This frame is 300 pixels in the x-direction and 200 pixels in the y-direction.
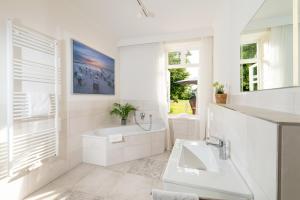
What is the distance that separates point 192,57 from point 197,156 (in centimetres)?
316

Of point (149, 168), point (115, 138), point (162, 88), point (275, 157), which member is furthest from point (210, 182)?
point (162, 88)

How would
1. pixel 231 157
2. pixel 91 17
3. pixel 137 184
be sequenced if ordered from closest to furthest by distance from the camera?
pixel 231 157 → pixel 137 184 → pixel 91 17

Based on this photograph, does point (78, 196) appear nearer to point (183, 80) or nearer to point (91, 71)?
point (91, 71)

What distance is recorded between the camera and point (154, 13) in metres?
3.10

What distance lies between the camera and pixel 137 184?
92.3 inches

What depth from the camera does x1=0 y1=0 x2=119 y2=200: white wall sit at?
1.80m

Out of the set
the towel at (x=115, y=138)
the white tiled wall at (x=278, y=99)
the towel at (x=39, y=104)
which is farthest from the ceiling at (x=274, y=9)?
the towel at (x=115, y=138)

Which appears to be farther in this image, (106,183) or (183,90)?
(183,90)

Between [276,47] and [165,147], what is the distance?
133 inches

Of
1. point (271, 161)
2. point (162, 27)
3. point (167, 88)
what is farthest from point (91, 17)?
point (271, 161)

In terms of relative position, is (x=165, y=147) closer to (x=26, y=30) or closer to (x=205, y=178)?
(x=205, y=178)

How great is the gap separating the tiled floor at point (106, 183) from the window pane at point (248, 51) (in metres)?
1.93

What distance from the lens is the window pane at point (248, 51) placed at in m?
1.31

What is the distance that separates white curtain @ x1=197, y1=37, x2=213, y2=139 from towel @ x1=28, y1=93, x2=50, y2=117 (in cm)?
301
